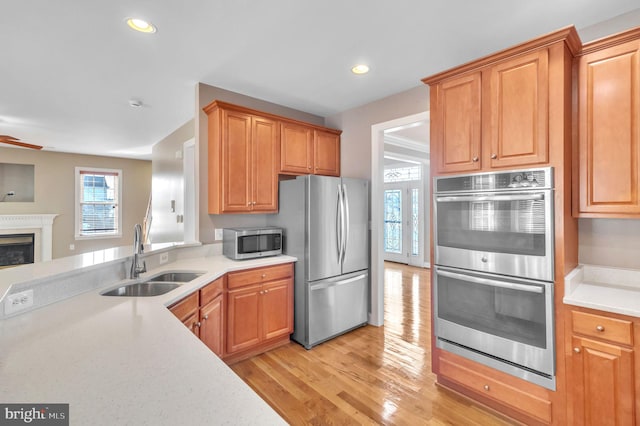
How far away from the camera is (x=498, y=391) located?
203 cm

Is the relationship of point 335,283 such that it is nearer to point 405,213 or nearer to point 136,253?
point 136,253

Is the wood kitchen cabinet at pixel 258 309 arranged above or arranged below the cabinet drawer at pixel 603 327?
below

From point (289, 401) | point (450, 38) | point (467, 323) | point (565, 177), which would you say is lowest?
point (289, 401)

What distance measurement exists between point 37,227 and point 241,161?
6.31 metres

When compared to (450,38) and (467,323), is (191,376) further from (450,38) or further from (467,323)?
(450,38)

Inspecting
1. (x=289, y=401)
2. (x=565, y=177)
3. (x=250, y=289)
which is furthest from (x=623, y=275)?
(x=250, y=289)

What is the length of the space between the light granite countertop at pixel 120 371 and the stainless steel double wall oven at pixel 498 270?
5.89ft

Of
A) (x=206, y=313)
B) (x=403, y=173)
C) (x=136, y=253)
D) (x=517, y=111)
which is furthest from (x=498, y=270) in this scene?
(x=403, y=173)

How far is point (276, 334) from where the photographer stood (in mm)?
3010

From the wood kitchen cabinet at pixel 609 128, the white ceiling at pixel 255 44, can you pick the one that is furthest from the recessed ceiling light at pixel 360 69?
the wood kitchen cabinet at pixel 609 128

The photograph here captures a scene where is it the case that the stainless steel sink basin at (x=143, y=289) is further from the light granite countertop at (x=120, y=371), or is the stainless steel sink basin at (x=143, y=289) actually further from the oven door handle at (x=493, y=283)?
the oven door handle at (x=493, y=283)

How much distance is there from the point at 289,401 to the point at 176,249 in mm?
1669

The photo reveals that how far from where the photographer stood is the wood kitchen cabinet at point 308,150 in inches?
135

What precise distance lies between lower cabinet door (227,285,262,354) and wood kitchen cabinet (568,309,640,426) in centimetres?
232
